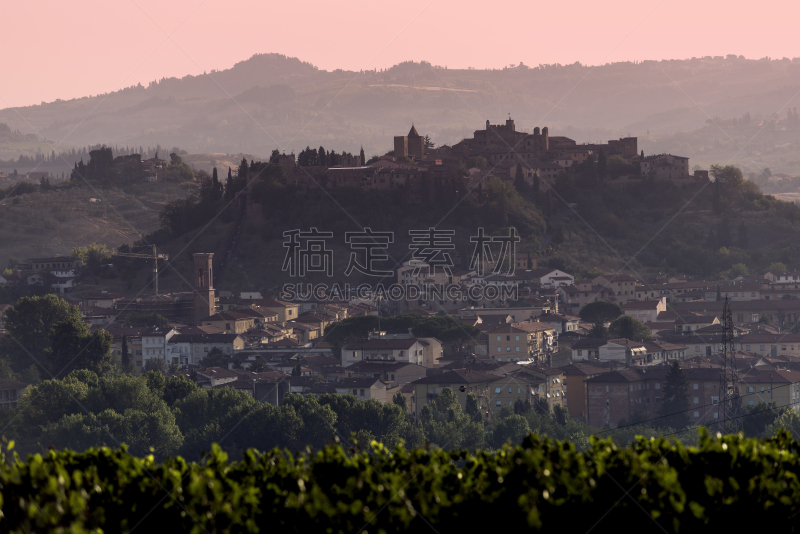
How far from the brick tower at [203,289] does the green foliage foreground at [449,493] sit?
60853 mm

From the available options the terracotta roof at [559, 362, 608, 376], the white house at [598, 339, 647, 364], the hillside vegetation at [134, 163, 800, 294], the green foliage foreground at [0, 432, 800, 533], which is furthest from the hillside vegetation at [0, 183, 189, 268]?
the green foliage foreground at [0, 432, 800, 533]

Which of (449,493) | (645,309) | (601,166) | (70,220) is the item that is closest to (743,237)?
(601,166)

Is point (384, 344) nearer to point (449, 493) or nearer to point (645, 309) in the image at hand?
point (645, 309)

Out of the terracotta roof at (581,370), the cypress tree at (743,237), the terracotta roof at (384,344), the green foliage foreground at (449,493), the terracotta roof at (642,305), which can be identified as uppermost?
the green foliage foreground at (449,493)

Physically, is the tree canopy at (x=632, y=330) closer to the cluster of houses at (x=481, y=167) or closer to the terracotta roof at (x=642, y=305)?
the terracotta roof at (x=642, y=305)

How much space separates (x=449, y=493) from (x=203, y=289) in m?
63.8

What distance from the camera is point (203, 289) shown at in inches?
2835

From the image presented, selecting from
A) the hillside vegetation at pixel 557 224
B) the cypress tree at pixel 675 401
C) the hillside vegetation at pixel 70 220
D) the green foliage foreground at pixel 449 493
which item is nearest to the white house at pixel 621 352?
the cypress tree at pixel 675 401

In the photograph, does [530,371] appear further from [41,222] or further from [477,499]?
[41,222]

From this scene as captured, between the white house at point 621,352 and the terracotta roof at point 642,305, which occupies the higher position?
the terracotta roof at point 642,305

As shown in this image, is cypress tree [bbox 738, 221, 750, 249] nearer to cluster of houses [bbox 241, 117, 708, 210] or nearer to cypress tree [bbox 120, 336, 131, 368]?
cluster of houses [bbox 241, 117, 708, 210]

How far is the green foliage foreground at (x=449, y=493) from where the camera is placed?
908 centimetres

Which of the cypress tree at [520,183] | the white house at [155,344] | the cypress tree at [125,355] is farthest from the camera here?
the cypress tree at [520,183]

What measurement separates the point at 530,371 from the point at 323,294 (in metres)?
30.6
